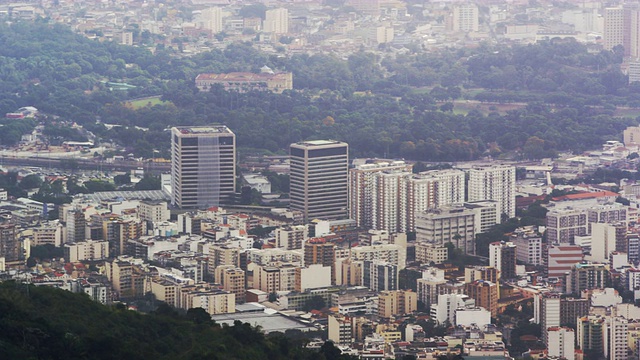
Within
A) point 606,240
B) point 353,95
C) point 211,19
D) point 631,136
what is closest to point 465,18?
point 211,19

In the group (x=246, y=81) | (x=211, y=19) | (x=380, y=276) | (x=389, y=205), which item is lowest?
(x=380, y=276)

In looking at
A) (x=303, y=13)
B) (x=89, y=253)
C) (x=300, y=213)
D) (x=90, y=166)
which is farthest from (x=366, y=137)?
(x=303, y=13)

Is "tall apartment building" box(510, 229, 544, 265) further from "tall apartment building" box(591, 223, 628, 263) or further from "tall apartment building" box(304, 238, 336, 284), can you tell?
"tall apartment building" box(304, 238, 336, 284)

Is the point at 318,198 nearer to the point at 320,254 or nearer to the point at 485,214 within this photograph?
the point at 485,214

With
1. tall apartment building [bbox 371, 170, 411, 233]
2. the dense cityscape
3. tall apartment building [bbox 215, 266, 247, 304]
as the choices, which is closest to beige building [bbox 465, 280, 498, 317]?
the dense cityscape

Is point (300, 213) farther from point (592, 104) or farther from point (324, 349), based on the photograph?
point (592, 104)

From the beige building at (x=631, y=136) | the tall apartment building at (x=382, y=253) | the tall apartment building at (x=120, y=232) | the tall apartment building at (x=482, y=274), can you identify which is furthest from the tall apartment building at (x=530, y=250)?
the beige building at (x=631, y=136)
